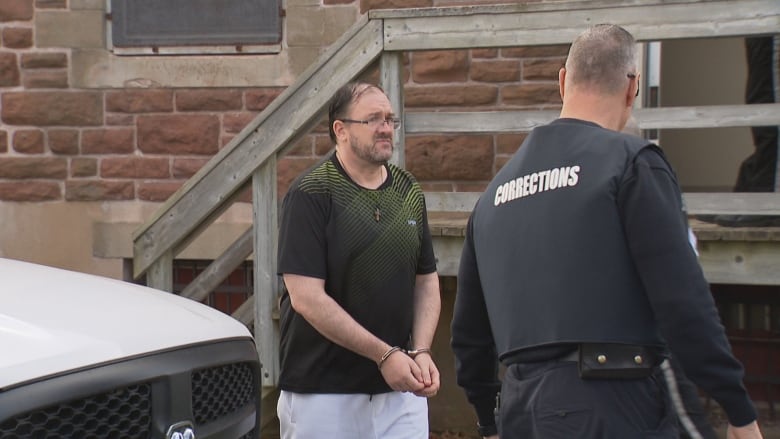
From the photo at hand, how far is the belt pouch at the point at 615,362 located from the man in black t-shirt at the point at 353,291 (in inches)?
44.8

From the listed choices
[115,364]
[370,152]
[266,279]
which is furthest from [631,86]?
[266,279]

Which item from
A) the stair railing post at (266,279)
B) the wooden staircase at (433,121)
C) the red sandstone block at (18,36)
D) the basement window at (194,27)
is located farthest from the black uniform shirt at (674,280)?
the red sandstone block at (18,36)

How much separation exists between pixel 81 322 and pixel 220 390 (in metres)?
0.56

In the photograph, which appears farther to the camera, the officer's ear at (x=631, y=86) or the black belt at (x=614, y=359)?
the officer's ear at (x=631, y=86)

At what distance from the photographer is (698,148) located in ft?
29.5

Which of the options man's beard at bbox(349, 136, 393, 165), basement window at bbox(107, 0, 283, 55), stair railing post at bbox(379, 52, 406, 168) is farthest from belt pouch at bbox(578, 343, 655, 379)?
basement window at bbox(107, 0, 283, 55)

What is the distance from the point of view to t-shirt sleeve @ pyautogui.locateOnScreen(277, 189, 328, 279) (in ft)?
11.8

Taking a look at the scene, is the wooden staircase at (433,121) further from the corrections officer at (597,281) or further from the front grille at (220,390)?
the corrections officer at (597,281)

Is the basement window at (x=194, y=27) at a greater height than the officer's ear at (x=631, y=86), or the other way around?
the basement window at (x=194, y=27)

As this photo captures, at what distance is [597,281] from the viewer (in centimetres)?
260

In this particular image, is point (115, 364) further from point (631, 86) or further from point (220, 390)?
point (631, 86)

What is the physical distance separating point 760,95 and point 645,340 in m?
4.07

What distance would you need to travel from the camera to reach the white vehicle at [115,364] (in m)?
2.75

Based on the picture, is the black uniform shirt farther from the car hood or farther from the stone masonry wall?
the stone masonry wall
